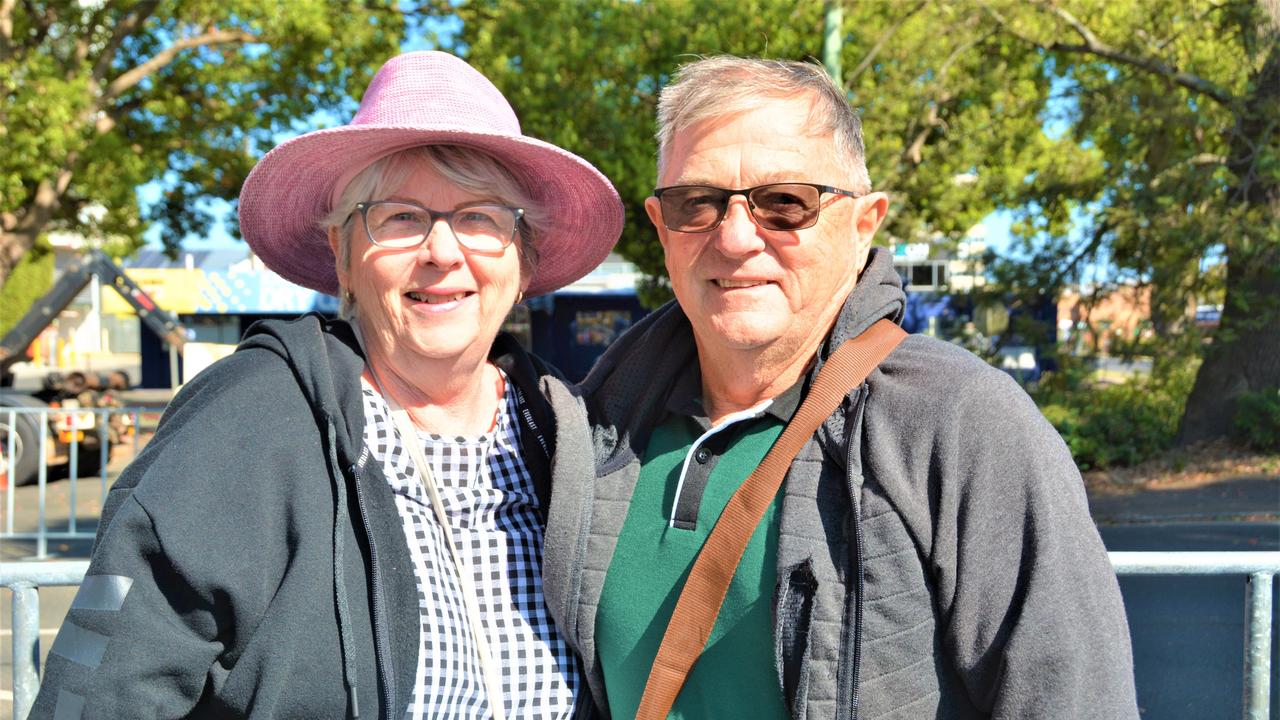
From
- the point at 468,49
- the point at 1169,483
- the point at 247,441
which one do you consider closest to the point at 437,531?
the point at 247,441

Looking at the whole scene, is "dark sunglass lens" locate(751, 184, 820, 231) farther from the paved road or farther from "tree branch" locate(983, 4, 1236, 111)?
"tree branch" locate(983, 4, 1236, 111)

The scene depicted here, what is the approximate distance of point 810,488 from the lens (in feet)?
5.58

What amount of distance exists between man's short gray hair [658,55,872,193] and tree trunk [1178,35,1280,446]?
10284 millimetres

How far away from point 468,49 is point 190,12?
376 centimetres

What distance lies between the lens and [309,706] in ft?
5.32

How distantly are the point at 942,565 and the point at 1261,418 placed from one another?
39.6ft

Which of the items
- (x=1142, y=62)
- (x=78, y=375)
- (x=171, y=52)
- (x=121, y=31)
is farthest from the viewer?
(x=78, y=375)

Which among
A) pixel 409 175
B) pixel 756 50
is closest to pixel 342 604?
pixel 409 175

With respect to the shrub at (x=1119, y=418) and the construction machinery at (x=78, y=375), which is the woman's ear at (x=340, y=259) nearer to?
the shrub at (x=1119, y=418)

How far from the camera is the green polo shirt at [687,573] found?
1748 millimetres

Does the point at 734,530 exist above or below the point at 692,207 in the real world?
below

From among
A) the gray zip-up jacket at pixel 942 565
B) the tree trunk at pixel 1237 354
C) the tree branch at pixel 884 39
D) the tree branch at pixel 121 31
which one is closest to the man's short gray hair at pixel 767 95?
the gray zip-up jacket at pixel 942 565

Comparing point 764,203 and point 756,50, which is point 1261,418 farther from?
point 764,203

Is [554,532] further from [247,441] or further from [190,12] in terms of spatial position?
[190,12]
